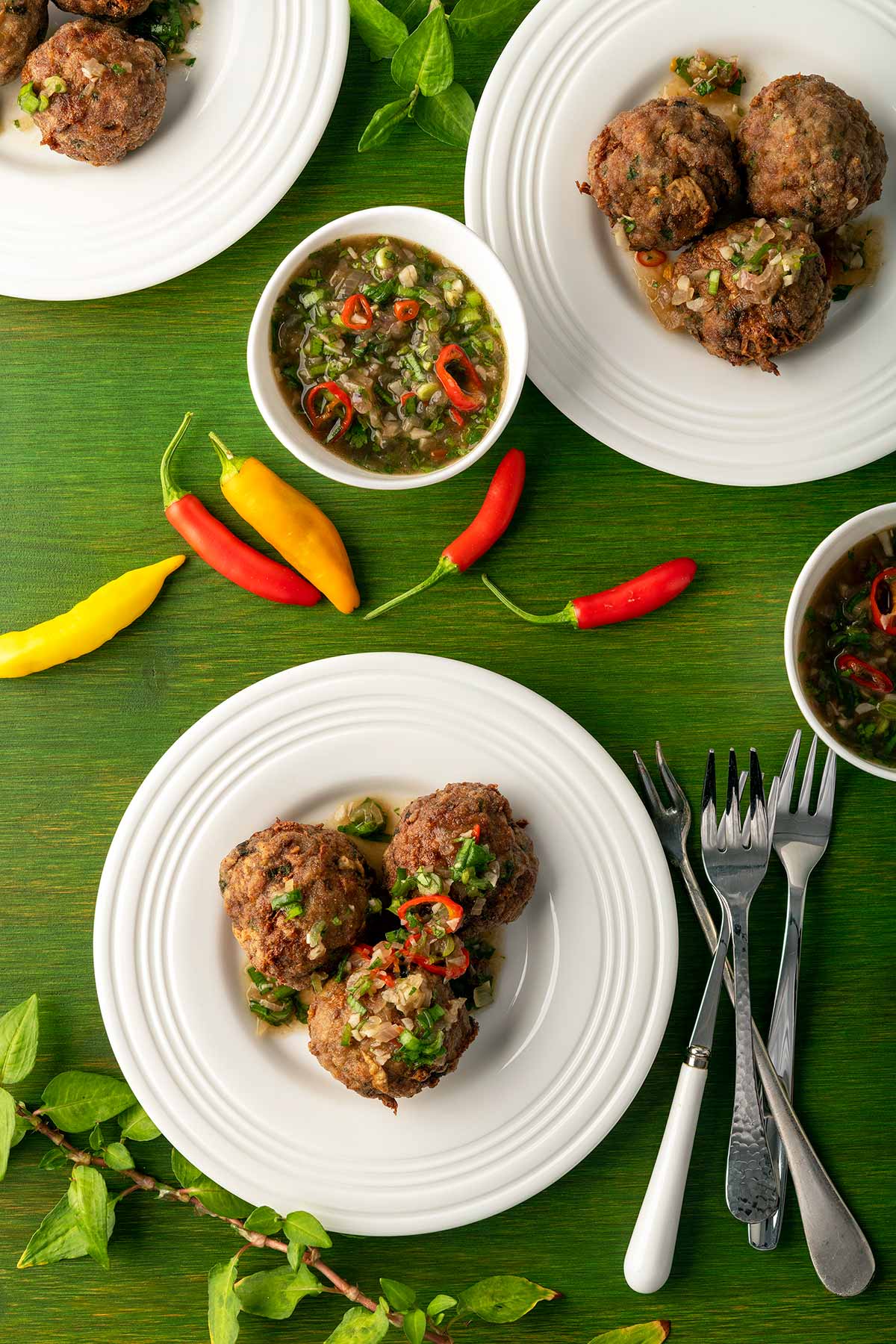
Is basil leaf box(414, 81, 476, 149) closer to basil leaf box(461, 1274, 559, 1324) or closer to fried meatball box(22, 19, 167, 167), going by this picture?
fried meatball box(22, 19, 167, 167)

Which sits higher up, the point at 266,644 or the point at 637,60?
the point at 637,60

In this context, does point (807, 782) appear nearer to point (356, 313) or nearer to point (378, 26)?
point (356, 313)

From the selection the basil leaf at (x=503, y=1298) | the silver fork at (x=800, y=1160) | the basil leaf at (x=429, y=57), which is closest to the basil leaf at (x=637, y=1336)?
the basil leaf at (x=503, y=1298)

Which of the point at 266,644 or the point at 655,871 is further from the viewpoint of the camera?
the point at 266,644

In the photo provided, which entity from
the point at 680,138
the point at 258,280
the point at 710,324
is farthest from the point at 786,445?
the point at 258,280

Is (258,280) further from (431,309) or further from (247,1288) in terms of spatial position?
(247,1288)

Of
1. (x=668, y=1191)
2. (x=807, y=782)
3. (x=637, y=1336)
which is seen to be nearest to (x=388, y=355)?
(x=807, y=782)

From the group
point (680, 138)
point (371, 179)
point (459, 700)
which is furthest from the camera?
point (371, 179)

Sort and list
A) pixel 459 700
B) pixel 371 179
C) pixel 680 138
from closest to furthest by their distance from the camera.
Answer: pixel 680 138 → pixel 459 700 → pixel 371 179
